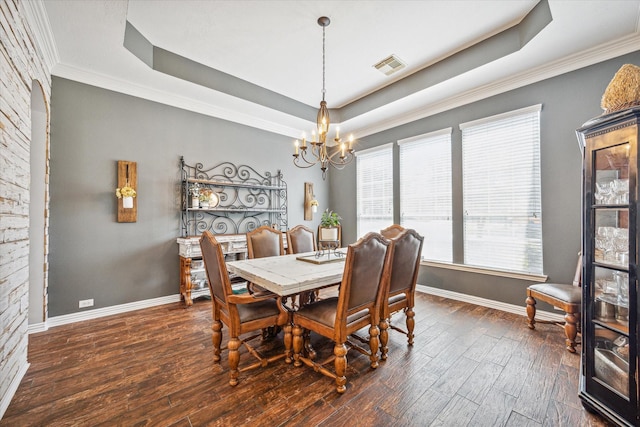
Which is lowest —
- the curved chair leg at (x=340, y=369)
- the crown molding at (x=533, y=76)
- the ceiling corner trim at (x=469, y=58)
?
the curved chair leg at (x=340, y=369)

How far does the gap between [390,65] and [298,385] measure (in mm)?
→ 3646

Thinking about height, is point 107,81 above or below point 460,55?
below

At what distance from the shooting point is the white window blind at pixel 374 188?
15.3 feet

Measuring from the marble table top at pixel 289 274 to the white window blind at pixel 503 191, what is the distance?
2181 mm

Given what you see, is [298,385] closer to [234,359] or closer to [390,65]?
[234,359]

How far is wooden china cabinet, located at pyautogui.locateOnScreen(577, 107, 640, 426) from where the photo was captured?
4.54 feet

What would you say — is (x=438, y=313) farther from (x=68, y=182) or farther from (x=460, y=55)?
(x=68, y=182)

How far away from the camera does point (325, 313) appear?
1.93m

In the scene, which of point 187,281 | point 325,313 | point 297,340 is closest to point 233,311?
point 297,340

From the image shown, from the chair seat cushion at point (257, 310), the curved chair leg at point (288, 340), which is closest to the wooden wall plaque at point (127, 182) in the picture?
the chair seat cushion at point (257, 310)

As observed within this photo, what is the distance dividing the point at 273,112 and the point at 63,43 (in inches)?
95.0

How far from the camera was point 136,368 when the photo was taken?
205 centimetres

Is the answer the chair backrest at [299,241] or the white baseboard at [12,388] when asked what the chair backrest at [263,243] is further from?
the white baseboard at [12,388]

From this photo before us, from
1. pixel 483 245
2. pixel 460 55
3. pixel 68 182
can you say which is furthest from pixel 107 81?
pixel 483 245
